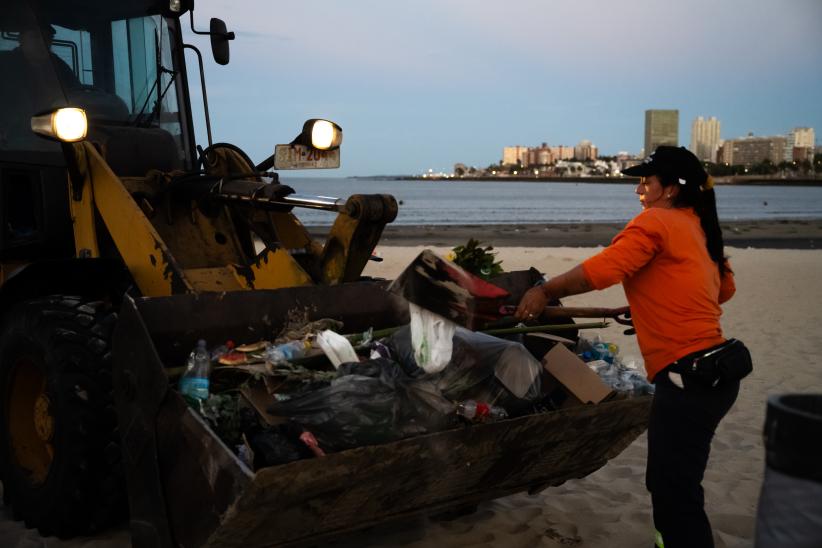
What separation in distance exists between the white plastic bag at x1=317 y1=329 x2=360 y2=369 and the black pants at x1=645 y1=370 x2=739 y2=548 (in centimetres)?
141

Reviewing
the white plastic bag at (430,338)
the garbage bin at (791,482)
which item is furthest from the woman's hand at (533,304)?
the garbage bin at (791,482)

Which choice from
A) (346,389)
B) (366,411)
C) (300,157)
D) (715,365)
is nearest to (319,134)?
(300,157)

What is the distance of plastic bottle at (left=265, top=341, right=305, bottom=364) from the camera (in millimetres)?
4114

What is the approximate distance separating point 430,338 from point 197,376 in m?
1.04

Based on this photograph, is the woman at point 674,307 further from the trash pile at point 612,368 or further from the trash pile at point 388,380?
the trash pile at point 612,368

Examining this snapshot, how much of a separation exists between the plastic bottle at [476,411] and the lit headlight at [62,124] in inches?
97.6

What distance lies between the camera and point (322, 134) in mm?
5316

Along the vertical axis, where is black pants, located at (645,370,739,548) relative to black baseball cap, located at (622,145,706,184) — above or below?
below

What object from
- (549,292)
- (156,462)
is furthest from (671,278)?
(156,462)

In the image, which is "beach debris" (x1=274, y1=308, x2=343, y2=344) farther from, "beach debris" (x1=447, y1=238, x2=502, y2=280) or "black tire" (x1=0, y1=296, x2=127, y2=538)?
"beach debris" (x1=447, y1=238, x2=502, y2=280)

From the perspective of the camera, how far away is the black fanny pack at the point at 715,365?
11.8 ft

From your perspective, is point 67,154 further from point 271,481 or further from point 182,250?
point 271,481

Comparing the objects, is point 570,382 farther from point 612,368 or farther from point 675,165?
point 675,165

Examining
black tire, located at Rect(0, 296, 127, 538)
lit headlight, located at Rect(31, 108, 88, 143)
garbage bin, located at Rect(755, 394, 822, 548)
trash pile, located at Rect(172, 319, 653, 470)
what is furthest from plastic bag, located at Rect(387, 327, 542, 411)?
garbage bin, located at Rect(755, 394, 822, 548)
